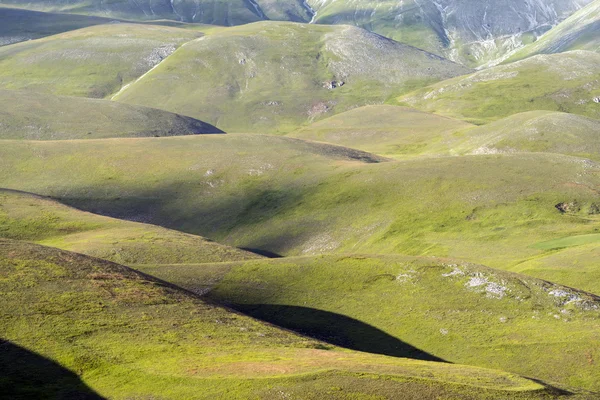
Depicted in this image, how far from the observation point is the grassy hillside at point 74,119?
553 feet

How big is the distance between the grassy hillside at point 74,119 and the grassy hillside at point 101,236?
3047 inches

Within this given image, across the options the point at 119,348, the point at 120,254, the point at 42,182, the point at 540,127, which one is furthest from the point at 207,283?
the point at 540,127

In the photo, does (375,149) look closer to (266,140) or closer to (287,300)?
(266,140)

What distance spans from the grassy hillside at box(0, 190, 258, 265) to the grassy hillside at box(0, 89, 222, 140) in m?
77.4

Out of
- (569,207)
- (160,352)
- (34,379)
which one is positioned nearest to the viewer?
(34,379)

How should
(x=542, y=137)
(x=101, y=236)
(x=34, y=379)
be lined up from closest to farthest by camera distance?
(x=34, y=379)
(x=101, y=236)
(x=542, y=137)

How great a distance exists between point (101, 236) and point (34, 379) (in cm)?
4961

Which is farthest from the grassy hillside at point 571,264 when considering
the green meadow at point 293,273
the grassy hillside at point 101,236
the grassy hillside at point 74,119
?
the grassy hillside at point 74,119

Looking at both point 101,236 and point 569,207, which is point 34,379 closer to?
point 101,236

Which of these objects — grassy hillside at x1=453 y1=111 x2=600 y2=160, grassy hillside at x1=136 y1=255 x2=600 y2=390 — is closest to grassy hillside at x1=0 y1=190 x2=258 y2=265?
grassy hillside at x1=136 y1=255 x2=600 y2=390

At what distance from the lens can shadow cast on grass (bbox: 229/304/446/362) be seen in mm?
52094

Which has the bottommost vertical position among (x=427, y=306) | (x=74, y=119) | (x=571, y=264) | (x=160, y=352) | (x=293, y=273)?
(x=74, y=119)

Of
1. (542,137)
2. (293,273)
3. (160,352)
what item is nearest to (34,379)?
(160,352)

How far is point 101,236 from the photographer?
3177 inches
